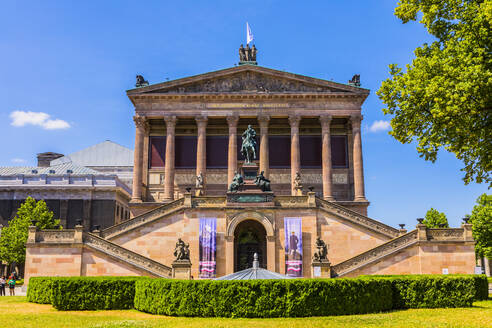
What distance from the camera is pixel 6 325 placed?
63.1 feet

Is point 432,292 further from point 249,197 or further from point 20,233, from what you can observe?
point 20,233

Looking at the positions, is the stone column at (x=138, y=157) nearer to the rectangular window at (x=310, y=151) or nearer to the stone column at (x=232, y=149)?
the stone column at (x=232, y=149)

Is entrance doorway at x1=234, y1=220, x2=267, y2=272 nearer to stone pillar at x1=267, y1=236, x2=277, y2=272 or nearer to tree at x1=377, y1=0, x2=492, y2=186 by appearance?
stone pillar at x1=267, y1=236, x2=277, y2=272

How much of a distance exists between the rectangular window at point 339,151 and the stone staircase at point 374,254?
74.5 feet

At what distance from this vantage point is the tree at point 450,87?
19.7 meters

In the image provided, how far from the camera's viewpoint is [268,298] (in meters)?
19.7

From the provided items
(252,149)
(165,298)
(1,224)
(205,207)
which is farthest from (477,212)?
(1,224)

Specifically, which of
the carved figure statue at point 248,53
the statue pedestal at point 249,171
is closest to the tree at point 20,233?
the statue pedestal at point 249,171

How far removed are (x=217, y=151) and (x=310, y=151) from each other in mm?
11287

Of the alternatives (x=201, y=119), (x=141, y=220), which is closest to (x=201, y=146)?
(x=201, y=119)

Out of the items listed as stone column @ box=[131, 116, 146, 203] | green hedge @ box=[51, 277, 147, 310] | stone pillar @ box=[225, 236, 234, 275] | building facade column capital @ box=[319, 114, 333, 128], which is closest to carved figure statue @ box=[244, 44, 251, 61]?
building facade column capital @ box=[319, 114, 333, 128]

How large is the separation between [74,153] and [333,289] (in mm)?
89845

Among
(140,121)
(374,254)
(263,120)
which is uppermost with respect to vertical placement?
(263,120)

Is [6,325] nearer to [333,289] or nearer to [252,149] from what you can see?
[333,289]
